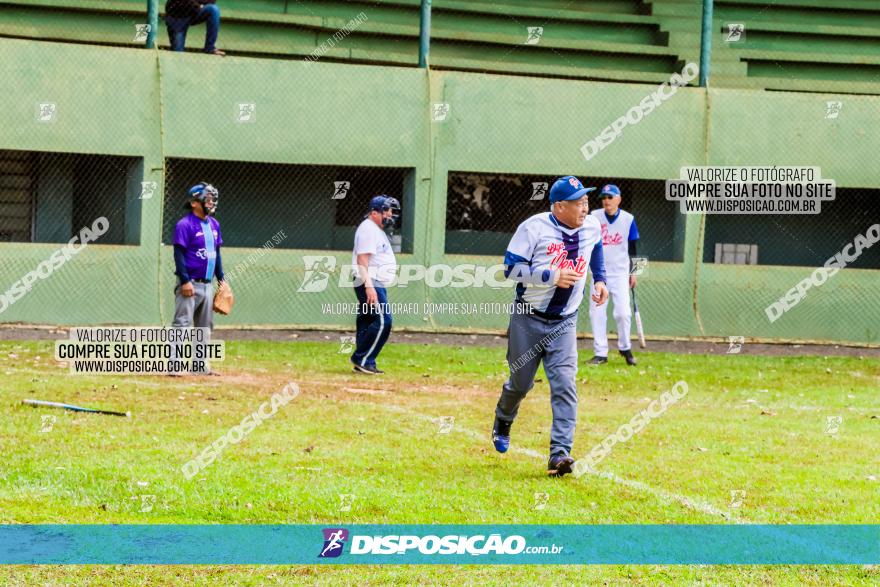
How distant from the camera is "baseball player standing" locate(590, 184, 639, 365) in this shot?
52.4 ft

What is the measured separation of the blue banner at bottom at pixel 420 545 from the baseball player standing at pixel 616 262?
28.4ft

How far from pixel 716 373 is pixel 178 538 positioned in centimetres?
1074

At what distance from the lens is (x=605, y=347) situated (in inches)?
650

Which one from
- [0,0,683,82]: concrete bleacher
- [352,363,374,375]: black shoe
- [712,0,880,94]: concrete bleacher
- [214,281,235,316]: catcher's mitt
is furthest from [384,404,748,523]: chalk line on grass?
[712,0,880,94]: concrete bleacher

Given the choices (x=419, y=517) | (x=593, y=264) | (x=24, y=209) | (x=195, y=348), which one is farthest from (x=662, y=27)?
(x=419, y=517)

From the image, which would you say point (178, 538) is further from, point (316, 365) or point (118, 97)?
point (118, 97)

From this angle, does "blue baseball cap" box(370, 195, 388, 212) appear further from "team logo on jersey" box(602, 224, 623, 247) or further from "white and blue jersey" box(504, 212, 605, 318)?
"white and blue jersey" box(504, 212, 605, 318)

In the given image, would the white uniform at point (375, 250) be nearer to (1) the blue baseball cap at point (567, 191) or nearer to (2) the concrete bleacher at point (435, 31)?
(1) the blue baseball cap at point (567, 191)

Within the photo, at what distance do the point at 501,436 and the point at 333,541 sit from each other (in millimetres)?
3306

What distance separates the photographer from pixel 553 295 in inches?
368

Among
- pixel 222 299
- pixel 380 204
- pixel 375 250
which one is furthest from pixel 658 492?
pixel 222 299

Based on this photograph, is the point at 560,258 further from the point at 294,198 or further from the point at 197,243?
the point at 294,198

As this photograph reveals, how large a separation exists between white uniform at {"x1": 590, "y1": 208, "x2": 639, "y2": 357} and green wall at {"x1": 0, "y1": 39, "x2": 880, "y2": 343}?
4072 mm

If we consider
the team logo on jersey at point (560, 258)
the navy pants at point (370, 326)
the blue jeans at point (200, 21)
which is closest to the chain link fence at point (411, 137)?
the blue jeans at point (200, 21)
